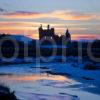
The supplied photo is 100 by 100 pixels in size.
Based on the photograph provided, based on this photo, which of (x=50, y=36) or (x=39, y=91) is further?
(x=50, y=36)

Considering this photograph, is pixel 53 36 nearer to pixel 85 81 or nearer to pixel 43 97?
pixel 85 81

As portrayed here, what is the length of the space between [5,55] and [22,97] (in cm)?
5052

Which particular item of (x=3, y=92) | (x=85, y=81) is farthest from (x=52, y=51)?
(x=3, y=92)

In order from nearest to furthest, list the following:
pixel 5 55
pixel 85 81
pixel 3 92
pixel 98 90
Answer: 1. pixel 3 92
2. pixel 98 90
3. pixel 85 81
4. pixel 5 55

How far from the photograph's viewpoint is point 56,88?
26.7m

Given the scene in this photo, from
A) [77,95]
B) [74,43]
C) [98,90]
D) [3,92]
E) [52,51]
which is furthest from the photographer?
[74,43]

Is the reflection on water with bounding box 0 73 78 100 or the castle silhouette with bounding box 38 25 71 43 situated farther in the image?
the castle silhouette with bounding box 38 25 71 43

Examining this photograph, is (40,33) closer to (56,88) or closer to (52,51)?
(52,51)

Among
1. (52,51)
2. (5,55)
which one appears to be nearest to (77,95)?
(5,55)

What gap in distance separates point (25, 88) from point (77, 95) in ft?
14.3

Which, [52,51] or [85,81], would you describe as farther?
[52,51]

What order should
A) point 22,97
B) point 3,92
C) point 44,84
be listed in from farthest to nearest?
point 44,84, point 22,97, point 3,92

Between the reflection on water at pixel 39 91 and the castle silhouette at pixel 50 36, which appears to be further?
the castle silhouette at pixel 50 36

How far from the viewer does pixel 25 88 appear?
26344mm
